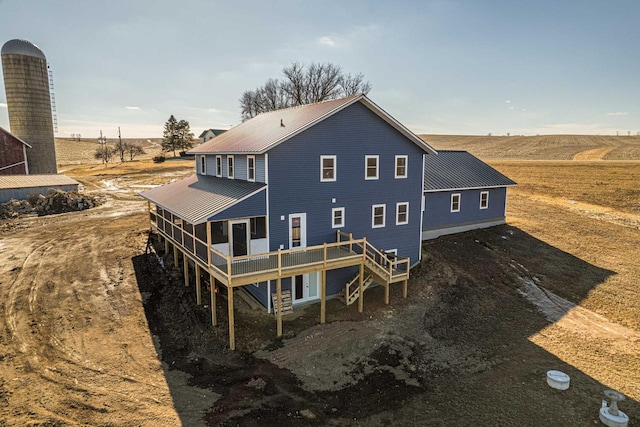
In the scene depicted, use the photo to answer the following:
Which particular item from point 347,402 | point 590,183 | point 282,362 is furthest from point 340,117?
point 590,183

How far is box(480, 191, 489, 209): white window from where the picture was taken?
28781 millimetres

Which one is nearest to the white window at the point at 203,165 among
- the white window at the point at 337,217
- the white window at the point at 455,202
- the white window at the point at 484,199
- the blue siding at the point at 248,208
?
the blue siding at the point at 248,208

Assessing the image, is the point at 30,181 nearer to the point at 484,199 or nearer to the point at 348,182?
the point at 348,182

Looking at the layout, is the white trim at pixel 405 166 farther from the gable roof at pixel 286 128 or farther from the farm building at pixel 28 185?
the farm building at pixel 28 185

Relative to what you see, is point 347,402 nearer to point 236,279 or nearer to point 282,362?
point 282,362

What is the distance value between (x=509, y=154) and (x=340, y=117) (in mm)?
79974

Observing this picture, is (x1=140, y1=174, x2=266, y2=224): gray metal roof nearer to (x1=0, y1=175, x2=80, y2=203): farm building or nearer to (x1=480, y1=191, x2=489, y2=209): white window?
(x1=480, y1=191, x2=489, y2=209): white window

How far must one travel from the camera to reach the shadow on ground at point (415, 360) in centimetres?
1116

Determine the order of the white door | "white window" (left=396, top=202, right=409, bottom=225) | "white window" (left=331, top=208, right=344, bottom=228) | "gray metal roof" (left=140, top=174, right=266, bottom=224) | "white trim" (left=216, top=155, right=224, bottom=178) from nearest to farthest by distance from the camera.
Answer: "gray metal roof" (left=140, top=174, right=266, bottom=224) < the white door < "white window" (left=331, top=208, right=344, bottom=228) < "white window" (left=396, top=202, right=409, bottom=225) < "white trim" (left=216, top=155, right=224, bottom=178)

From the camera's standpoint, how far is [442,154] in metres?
31.4

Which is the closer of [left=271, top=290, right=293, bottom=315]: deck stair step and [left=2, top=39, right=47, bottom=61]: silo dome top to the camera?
[left=271, top=290, right=293, bottom=315]: deck stair step

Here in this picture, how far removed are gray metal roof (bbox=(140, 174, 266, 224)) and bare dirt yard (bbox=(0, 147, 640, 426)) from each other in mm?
4330

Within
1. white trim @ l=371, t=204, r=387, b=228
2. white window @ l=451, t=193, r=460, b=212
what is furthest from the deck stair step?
white window @ l=451, t=193, r=460, b=212

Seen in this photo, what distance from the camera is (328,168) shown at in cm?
1795
